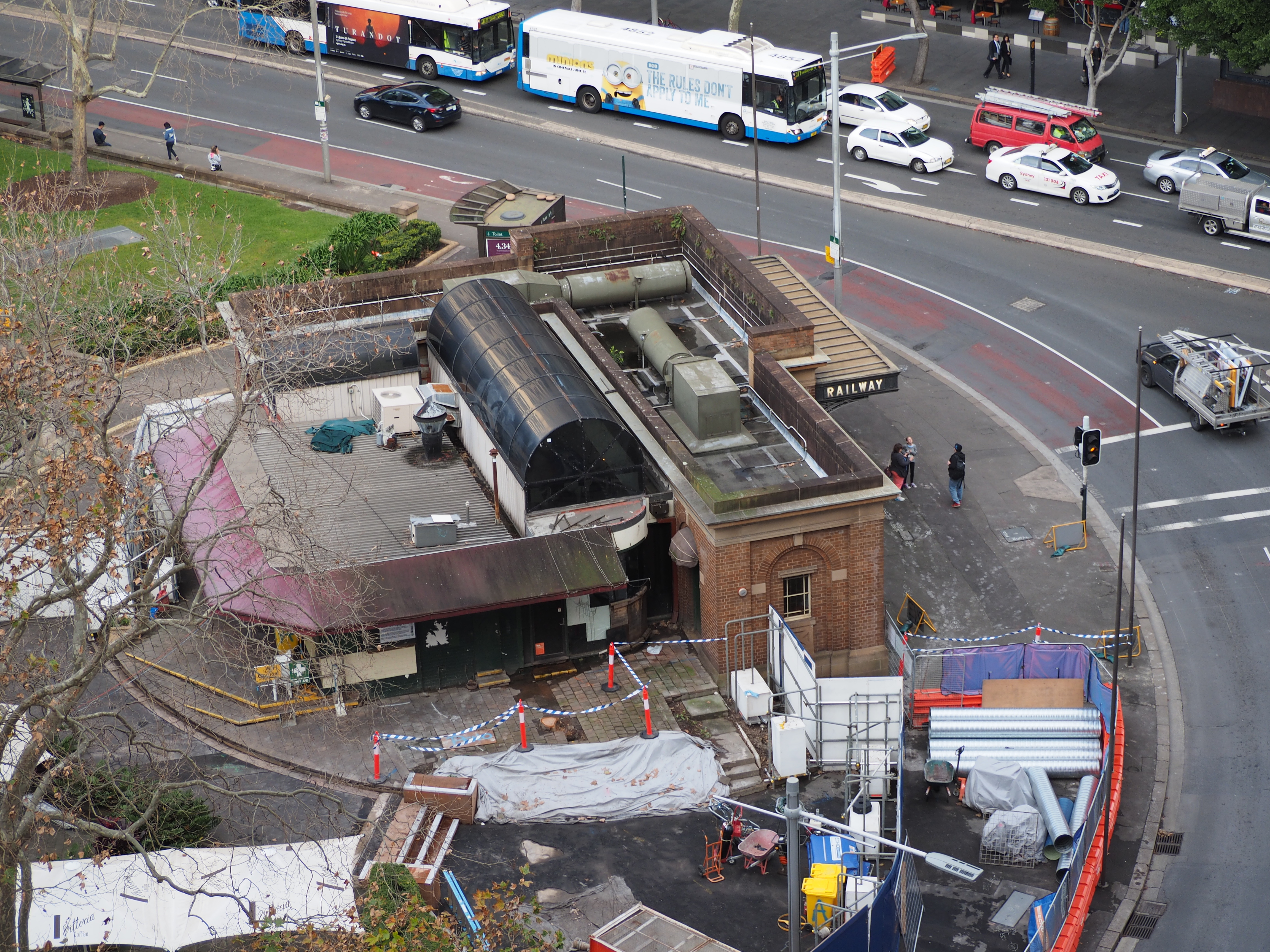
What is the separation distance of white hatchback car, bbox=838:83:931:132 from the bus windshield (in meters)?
0.96

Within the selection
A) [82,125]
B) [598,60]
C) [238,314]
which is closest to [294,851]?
[238,314]

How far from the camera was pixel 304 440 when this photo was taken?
131ft

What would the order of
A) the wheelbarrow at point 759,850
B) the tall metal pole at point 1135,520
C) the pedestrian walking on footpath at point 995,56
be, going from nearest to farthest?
the wheelbarrow at point 759,850, the tall metal pole at point 1135,520, the pedestrian walking on footpath at point 995,56

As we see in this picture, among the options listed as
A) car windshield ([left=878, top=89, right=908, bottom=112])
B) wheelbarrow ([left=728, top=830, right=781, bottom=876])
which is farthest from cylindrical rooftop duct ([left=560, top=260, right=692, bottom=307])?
car windshield ([left=878, top=89, right=908, bottom=112])

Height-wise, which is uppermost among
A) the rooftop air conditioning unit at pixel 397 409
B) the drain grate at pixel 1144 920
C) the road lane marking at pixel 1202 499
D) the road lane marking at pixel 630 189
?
the rooftop air conditioning unit at pixel 397 409

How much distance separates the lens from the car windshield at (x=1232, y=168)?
5803 cm

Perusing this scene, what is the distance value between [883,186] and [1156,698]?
29500mm

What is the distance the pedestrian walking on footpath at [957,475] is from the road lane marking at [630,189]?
20.3 m

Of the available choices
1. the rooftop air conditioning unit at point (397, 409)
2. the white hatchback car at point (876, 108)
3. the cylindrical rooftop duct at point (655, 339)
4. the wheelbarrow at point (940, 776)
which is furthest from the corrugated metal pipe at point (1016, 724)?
the white hatchback car at point (876, 108)

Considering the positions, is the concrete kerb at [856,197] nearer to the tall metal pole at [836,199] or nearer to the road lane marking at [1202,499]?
the tall metal pole at [836,199]

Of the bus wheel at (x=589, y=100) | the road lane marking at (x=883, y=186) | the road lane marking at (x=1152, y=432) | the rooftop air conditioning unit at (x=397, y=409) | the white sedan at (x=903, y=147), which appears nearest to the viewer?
the rooftop air conditioning unit at (x=397, y=409)

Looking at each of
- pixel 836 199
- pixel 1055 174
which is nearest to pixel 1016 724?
pixel 836 199

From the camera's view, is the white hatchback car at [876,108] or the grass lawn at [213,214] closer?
the grass lawn at [213,214]

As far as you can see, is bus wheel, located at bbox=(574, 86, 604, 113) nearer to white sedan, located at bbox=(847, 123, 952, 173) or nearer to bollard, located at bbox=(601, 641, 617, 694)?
white sedan, located at bbox=(847, 123, 952, 173)
